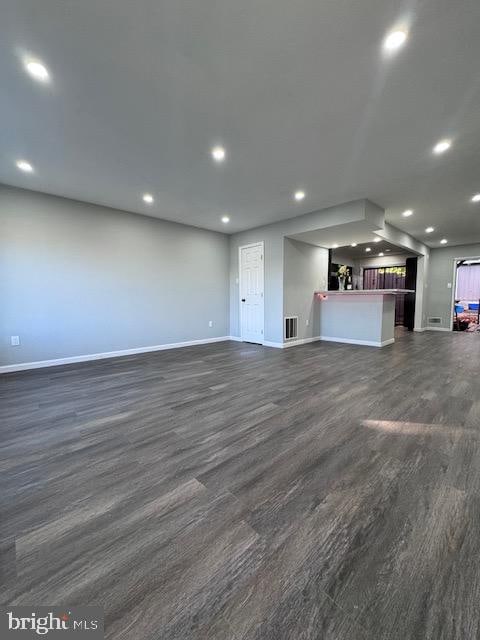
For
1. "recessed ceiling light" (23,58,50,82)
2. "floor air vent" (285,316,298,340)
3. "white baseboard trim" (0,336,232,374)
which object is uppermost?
"recessed ceiling light" (23,58,50,82)

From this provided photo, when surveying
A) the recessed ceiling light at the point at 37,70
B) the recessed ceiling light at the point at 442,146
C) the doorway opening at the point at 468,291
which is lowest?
the doorway opening at the point at 468,291

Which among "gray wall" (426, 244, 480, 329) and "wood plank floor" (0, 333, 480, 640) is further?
"gray wall" (426, 244, 480, 329)

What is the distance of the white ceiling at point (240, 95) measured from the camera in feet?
5.34

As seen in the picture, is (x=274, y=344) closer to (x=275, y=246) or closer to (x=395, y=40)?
(x=275, y=246)

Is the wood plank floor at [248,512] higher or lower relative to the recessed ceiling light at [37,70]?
lower

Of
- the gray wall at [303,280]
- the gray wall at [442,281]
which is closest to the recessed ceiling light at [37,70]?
the gray wall at [303,280]

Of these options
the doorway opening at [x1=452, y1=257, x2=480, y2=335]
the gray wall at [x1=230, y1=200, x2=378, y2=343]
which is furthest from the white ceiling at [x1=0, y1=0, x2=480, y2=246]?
the doorway opening at [x1=452, y1=257, x2=480, y2=335]

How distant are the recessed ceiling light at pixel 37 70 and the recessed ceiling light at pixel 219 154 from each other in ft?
4.89

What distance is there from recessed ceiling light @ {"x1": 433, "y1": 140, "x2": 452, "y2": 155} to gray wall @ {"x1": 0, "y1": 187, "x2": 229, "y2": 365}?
4428mm

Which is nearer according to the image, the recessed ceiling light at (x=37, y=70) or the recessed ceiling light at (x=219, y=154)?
the recessed ceiling light at (x=37, y=70)

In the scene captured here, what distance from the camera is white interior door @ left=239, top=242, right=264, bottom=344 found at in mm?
6148

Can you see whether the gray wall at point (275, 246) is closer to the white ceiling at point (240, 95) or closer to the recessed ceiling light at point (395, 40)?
the white ceiling at point (240, 95)

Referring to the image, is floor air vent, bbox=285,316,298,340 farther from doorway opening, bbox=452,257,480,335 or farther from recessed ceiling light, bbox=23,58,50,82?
doorway opening, bbox=452,257,480,335

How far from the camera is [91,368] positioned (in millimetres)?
4195
